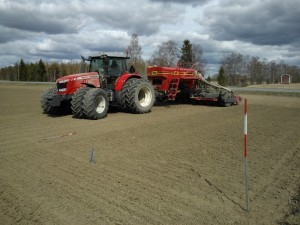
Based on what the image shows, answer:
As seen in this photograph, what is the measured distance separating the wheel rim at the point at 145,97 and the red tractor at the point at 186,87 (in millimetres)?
1234

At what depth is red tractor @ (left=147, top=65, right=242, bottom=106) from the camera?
15086mm

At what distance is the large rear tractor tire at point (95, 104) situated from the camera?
36.6 feet

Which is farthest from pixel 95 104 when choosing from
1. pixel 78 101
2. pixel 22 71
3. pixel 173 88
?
pixel 22 71

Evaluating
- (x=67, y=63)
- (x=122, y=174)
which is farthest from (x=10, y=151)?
(x=67, y=63)

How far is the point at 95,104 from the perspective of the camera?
38.1 ft

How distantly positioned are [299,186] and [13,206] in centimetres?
418

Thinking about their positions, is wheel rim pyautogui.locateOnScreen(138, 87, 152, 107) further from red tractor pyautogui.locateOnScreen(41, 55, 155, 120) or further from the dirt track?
the dirt track

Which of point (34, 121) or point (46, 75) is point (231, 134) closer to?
point (34, 121)

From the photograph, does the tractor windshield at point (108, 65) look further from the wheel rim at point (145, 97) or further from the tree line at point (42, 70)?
the tree line at point (42, 70)

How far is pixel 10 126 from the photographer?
10.4 meters

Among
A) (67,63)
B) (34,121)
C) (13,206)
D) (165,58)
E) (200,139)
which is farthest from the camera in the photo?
(67,63)

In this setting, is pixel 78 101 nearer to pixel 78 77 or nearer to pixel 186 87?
pixel 78 77

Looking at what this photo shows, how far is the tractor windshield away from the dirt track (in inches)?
119

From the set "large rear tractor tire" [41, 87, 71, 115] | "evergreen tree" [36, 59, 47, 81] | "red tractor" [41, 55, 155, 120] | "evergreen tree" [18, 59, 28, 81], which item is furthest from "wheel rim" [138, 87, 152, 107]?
"evergreen tree" [18, 59, 28, 81]
